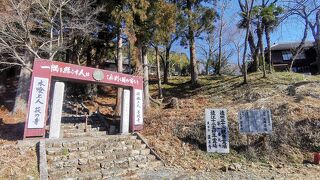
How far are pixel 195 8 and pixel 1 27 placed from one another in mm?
10852

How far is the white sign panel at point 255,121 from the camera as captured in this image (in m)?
9.92

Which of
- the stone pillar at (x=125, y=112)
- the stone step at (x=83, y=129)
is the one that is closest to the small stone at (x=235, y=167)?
the stone pillar at (x=125, y=112)

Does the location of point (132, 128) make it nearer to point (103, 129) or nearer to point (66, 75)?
point (103, 129)

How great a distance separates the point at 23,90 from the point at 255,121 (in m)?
12.0

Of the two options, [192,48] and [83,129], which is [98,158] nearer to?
[83,129]

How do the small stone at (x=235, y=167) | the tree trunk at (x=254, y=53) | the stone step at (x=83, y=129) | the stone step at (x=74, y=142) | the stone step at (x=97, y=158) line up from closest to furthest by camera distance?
the stone step at (x=97, y=158)
the small stone at (x=235, y=167)
the stone step at (x=74, y=142)
the stone step at (x=83, y=129)
the tree trunk at (x=254, y=53)

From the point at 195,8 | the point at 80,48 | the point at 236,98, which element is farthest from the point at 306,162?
the point at 80,48

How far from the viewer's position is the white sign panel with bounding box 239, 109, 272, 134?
391 inches

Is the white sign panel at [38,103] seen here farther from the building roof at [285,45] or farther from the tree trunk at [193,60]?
the building roof at [285,45]

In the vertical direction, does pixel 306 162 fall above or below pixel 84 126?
below

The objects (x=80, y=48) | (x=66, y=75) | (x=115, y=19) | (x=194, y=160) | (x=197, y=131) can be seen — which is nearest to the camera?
(x=194, y=160)

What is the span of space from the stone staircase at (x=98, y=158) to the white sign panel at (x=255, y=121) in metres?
3.16

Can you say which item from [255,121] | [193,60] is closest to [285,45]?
[193,60]

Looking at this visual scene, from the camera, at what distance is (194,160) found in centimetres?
969
